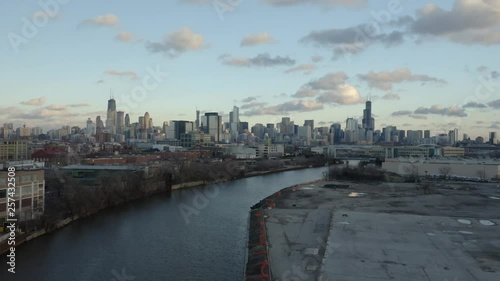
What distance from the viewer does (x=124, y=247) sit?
6945mm

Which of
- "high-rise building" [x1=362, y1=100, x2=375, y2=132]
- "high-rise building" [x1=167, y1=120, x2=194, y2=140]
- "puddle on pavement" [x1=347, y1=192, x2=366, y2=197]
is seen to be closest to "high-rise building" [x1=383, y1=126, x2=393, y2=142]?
"high-rise building" [x1=362, y1=100, x2=375, y2=132]

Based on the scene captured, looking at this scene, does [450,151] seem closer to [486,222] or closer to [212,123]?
[486,222]

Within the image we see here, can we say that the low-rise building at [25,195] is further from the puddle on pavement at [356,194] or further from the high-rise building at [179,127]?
the high-rise building at [179,127]

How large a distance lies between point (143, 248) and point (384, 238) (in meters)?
3.72

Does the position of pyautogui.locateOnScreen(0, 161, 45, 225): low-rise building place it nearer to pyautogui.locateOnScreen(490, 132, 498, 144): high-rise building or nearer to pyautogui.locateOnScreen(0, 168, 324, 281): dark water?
pyautogui.locateOnScreen(0, 168, 324, 281): dark water

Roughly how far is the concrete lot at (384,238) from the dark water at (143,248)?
0.78 m

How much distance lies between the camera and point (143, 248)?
22.6 ft

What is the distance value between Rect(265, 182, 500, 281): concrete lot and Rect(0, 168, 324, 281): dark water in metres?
0.78

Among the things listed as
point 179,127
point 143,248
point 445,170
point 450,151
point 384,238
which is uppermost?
point 179,127

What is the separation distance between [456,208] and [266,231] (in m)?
5.02

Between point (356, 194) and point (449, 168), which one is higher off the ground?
point (449, 168)

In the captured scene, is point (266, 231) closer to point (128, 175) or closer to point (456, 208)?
point (456, 208)

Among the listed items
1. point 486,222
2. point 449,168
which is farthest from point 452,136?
point 486,222

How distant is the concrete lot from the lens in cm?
536
